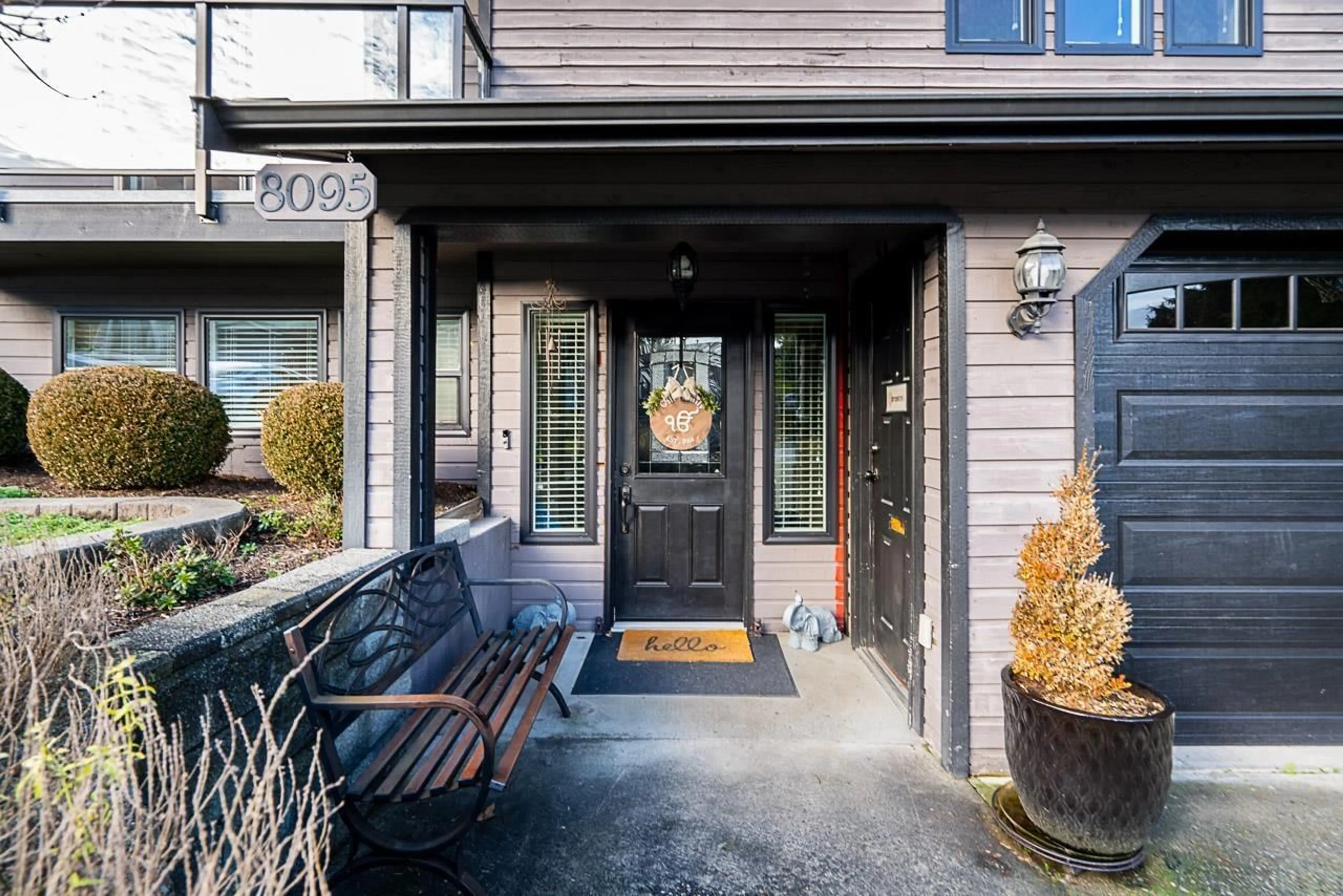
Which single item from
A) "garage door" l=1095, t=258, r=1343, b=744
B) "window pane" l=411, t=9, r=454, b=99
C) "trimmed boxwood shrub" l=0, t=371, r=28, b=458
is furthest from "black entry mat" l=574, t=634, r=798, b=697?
"trimmed boxwood shrub" l=0, t=371, r=28, b=458

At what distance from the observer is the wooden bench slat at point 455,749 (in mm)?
1674

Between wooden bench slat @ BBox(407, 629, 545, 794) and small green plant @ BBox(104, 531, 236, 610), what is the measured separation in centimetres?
106

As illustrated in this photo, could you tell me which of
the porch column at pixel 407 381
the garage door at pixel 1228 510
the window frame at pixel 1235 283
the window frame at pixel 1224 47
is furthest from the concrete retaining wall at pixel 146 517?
the window frame at pixel 1224 47

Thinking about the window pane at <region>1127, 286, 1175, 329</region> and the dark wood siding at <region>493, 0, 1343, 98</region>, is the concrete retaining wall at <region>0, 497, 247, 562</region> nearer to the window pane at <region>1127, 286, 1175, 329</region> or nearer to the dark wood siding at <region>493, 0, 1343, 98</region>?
the dark wood siding at <region>493, 0, 1343, 98</region>

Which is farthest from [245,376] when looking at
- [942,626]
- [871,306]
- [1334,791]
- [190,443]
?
[1334,791]

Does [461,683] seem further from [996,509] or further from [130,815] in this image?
[996,509]

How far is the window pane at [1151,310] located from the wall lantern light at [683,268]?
1.93 metres

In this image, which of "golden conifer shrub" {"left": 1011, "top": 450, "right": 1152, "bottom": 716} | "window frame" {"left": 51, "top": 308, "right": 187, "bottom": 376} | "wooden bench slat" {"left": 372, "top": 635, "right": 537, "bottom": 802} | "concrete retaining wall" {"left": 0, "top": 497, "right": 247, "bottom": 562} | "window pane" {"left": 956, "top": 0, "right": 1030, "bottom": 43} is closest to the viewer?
"wooden bench slat" {"left": 372, "top": 635, "right": 537, "bottom": 802}

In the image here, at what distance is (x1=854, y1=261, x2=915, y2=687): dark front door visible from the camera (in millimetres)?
2848

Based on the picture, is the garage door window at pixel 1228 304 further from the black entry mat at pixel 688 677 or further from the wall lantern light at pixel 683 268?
the black entry mat at pixel 688 677

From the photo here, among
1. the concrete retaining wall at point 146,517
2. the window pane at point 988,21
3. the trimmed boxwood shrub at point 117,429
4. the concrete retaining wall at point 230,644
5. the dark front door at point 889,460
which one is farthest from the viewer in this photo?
the trimmed boxwood shrub at point 117,429

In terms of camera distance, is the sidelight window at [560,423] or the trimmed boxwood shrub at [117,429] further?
the sidelight window at [560,423]

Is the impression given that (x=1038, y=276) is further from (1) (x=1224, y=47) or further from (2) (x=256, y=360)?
(2) (x=256, y=360)

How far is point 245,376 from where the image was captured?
477cm
